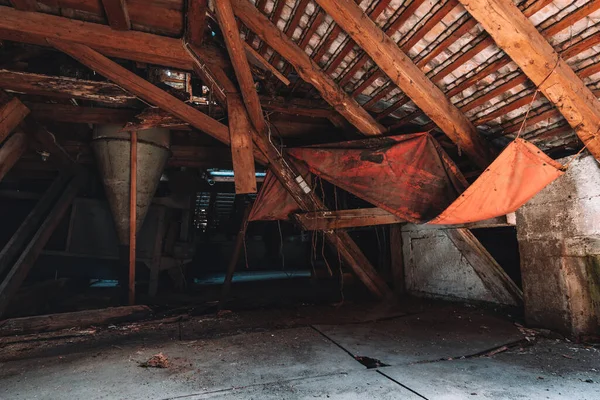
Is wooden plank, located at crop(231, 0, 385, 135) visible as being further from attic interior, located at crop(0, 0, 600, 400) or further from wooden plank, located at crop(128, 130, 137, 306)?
wooden plank, located at crop(128, 130, 137, 306)

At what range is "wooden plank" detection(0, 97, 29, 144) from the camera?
382cm

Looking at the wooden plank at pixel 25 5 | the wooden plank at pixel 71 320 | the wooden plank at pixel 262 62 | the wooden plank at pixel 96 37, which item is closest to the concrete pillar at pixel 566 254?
the wooden plank at pixel 262 62

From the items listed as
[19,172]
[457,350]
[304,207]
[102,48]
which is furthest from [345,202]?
[19,172]

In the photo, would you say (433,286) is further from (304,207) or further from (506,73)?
(506,73)

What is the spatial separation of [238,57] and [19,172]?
5205 mm

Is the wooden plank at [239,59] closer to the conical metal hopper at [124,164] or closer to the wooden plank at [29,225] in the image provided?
the conical metal hopper at [124,164]

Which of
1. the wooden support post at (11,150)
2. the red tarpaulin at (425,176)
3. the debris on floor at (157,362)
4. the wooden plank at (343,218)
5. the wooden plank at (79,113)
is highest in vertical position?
the wooden plank at (79,113)

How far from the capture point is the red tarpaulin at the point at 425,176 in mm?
2980

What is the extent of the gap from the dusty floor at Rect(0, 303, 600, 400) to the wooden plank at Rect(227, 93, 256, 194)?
1687 mm

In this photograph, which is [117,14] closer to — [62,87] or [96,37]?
[96,37]

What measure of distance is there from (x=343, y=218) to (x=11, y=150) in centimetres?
432

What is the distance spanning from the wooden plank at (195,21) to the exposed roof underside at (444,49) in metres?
0.10

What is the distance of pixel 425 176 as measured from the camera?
3.66 m

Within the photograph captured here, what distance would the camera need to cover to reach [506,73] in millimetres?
2930
